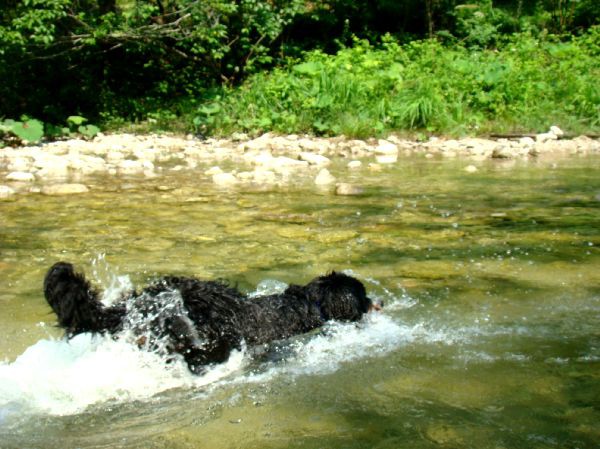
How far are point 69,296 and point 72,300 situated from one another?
2 centimetres

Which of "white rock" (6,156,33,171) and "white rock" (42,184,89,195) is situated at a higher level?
"white rock" (42,184,89,195)

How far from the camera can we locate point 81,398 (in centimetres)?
345

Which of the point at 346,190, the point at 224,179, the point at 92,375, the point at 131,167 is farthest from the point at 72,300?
the point at 131,167

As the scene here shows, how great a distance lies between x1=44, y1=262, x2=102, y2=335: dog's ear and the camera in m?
3.46

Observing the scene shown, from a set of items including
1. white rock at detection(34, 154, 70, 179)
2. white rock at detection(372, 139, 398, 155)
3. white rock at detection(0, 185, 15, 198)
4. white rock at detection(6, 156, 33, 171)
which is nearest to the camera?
white rock at detection(0, 185, 15, 198)

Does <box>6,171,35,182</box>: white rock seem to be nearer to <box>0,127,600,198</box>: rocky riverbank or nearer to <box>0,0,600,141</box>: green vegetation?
<box>0,127,600,198</box>: rocky riverbank

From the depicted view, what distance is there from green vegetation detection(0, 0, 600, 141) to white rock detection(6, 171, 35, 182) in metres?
3.34

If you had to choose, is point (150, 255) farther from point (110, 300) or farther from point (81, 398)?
point (81, 398)

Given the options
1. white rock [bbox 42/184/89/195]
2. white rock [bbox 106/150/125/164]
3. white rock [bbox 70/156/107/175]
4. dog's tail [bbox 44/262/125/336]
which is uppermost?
dog's tail [bbox 44/262/125/336]

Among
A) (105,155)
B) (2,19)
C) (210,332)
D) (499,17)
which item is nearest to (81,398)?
(210,332)

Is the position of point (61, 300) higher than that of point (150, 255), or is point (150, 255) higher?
point (61, 300)

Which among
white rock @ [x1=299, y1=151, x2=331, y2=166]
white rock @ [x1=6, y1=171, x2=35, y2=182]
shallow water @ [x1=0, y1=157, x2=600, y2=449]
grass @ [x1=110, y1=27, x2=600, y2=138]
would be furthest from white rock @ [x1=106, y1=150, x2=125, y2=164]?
shallow water @ [x1=0, y1=157, x2=600, y2=449]

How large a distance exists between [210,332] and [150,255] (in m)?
2.38

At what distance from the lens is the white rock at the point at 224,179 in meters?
9.41
